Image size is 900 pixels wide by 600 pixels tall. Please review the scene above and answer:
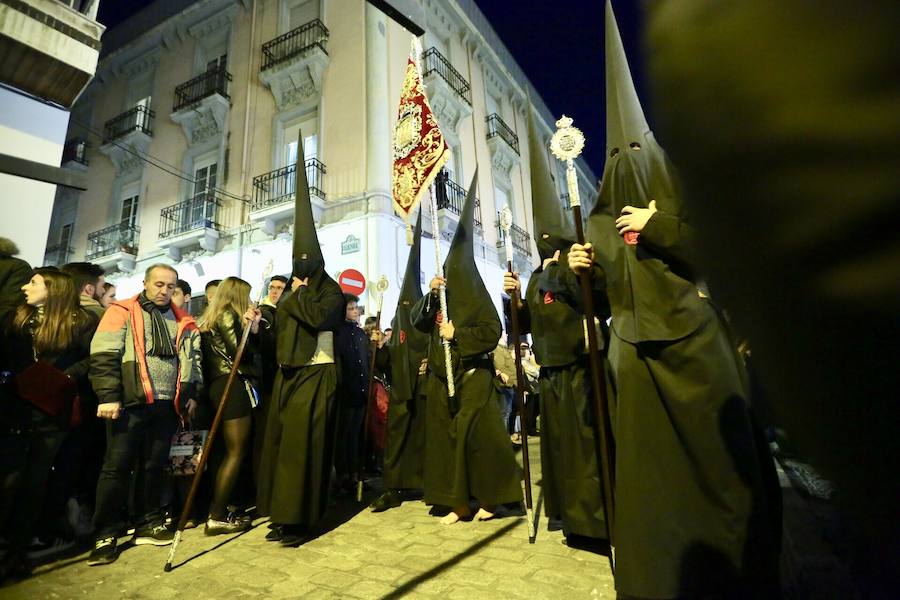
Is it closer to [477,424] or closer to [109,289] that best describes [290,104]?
[109,289]

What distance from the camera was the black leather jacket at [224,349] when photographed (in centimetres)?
377

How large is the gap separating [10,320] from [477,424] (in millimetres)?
3380

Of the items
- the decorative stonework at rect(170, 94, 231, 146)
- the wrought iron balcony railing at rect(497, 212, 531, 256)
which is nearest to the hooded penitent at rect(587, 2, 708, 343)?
the wrought iron balcony railing at rect(497, 212, 531, 256)

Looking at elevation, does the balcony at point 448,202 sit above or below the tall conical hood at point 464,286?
above

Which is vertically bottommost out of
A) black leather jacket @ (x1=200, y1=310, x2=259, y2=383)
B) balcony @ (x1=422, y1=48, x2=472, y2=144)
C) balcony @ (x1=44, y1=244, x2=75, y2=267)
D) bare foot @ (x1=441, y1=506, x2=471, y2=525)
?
bare foot @ (x1=441, y1=506, x2=471, y2=525)

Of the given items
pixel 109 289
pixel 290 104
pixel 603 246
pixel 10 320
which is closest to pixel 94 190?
pixel 290 104

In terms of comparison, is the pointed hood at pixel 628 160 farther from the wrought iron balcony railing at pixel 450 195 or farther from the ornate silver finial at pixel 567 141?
the wrought iron balcony railing at pixel 450 195

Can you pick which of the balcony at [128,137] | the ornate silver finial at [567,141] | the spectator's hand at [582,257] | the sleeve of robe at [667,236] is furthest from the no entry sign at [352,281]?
the balcony at [128,137]

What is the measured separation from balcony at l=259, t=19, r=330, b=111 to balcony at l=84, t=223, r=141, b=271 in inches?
273

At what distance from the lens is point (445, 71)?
1373 centimetres

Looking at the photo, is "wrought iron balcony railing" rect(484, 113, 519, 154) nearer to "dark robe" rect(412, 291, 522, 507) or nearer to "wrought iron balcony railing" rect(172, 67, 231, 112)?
"wrought iron balcony railing" rect(172, 67, 231, 112)

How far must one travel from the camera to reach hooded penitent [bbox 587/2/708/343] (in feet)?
6.37

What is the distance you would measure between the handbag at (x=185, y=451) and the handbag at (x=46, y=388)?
94 centimetres

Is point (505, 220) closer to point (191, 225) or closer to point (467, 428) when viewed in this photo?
point (467, 428)
